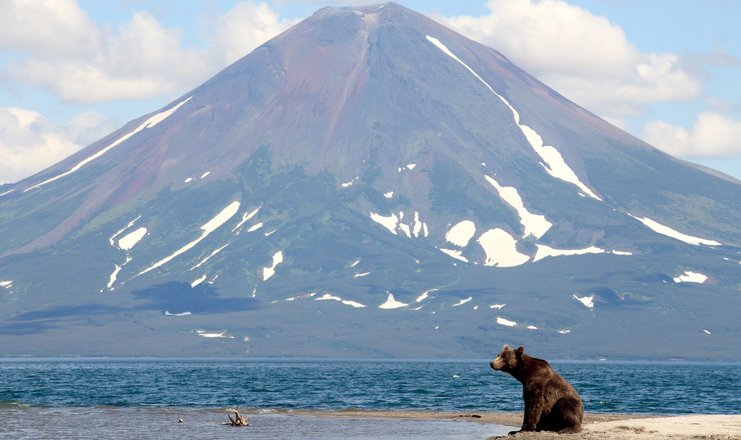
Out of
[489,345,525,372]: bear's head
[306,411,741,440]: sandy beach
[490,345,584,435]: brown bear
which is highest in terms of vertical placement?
[489,345,525,372]: bear's head

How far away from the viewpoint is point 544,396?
43.2 metres

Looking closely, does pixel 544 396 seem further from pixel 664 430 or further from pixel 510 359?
pixel 664 430

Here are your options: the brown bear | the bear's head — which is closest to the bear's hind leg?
the brown bear

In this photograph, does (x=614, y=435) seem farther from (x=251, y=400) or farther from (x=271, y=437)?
(x=251, y=400)

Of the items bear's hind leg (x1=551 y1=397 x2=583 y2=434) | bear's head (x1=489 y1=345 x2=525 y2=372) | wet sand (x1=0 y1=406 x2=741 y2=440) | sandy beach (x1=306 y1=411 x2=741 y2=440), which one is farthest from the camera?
wet sand (x1=0 y1=406 x2=741 y2=440)

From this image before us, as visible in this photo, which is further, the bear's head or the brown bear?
the bear's head

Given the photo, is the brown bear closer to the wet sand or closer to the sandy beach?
the sandy beach

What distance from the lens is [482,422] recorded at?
57.2 metres

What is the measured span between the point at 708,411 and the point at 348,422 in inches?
881

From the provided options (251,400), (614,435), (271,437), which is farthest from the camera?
(251,400)

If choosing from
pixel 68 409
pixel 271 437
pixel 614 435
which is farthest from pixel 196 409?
pixel 614 435

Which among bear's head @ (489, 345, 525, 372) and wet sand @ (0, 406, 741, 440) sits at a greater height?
bear's head @ (489, 345, 525, 372)

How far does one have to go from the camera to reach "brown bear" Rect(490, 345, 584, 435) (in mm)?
42812

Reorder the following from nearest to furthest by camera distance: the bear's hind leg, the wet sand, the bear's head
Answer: the bear's hind leg, the bear's head, the wet sand
